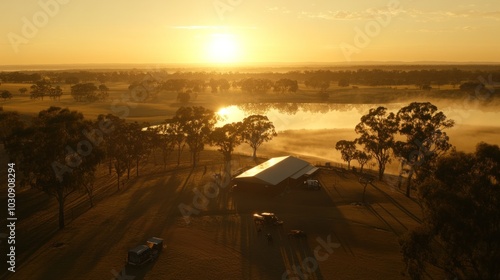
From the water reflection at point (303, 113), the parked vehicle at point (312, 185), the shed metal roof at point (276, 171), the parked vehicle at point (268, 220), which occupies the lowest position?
the parked vehicle at point (268, 220)

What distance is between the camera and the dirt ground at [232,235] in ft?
91.2

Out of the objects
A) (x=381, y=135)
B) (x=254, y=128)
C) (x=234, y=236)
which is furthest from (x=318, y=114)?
(x=234, y=236)

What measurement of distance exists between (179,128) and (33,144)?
2962 cm

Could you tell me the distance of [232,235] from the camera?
112ft

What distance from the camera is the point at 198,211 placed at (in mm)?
40156

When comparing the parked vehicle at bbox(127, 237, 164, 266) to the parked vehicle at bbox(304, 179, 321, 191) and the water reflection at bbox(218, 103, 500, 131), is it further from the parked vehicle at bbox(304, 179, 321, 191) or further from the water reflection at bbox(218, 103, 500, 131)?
the water reflection at bbox(218, 103, 500, 131)

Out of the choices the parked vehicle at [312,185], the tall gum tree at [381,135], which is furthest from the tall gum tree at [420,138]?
the parked vehicle at [312,185]

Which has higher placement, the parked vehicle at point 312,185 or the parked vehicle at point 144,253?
the parked vehicle at point 312,185

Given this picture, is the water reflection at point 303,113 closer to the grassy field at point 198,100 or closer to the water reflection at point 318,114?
the water reflection at point 318,114

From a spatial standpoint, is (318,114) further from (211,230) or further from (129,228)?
(129,228)

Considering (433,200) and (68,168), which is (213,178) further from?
(433,200)

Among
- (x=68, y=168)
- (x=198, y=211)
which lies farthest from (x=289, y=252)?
(x=68, y=168)

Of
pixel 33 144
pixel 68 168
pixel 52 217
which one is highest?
pixel 33 144

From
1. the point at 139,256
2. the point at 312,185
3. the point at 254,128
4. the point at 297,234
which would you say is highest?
the point at 254,128
